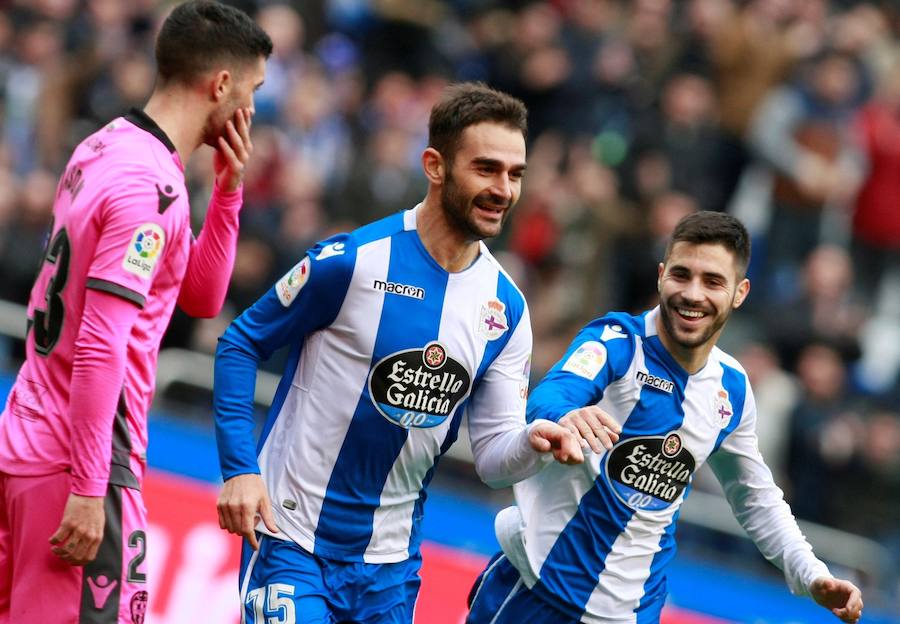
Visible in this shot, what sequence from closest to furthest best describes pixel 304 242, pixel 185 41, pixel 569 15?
pixel 185 41
pixel 304 242
pixel 569 15

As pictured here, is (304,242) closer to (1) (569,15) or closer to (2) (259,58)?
(1) (569,15)

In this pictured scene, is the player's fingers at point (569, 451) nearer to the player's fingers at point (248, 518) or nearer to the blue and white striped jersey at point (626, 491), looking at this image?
the blue and white striped jersey at point (626, 491)

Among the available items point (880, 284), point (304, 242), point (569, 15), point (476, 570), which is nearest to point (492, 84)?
point (569, 15)

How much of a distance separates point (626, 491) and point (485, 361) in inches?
32.9

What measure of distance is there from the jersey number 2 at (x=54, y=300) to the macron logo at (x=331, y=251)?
97cm

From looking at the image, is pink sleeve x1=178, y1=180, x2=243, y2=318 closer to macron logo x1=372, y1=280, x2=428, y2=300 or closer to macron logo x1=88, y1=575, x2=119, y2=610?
macron logo x1=372, y1=280, x2=428, y2=300

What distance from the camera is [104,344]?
4816 millimetres

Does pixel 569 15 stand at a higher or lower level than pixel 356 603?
higher

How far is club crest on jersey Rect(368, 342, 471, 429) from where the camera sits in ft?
18.1

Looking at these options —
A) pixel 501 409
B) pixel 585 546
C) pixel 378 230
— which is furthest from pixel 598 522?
pixel 378 230

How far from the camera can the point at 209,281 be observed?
564cm

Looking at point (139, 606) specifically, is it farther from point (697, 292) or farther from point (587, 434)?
point (697, 292)

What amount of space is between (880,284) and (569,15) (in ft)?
14.7

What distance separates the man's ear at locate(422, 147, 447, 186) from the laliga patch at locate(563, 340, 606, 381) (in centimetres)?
89
